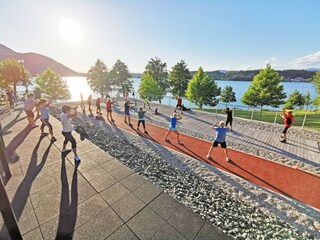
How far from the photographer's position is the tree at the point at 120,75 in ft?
160

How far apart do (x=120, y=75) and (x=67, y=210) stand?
1961 inches

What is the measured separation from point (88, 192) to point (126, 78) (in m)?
49.5

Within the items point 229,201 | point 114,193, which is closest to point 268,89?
point 229,201

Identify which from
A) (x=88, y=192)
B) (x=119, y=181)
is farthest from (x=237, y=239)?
(x=88, y=192)

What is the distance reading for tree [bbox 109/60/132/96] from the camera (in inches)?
1924

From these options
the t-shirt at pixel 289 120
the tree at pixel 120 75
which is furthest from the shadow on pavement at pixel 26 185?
the tree at pixel 120 75

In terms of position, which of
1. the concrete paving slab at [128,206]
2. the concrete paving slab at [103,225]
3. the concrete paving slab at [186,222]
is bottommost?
the concrete paving slab at [186,222]

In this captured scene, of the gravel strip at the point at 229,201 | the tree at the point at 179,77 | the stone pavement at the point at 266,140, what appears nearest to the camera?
the gravel strip at the point at 229,201

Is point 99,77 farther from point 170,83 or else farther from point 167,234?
point 167,234

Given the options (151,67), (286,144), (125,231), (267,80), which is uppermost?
(151,67)

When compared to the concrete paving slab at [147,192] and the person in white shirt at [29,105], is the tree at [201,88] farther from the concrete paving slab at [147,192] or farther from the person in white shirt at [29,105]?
the concrete paving slab at [147,192]

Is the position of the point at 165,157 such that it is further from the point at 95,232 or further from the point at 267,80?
the point at 267,80

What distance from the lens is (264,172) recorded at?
19.0 ft

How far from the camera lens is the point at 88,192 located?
3580mm
